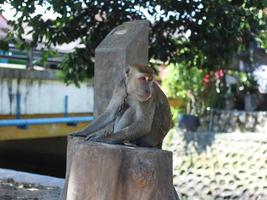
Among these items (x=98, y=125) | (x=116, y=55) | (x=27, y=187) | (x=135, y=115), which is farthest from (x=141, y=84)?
(x=27, y=187)

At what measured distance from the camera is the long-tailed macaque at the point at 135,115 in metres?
3.63

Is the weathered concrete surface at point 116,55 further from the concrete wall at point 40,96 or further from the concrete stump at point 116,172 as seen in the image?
the concrete wall at point 40,96

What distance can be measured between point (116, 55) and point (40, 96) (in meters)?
5.51

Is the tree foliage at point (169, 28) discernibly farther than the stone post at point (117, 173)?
Yes

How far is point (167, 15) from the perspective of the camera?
6680 mm

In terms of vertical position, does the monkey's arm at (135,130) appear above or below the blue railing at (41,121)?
above

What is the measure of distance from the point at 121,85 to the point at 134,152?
0.53m

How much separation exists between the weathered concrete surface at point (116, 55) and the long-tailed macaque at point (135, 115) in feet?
4.34

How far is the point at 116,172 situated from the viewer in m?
3.42

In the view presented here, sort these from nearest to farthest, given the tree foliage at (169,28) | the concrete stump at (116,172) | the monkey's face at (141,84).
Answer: the concrete stump at (116,172) → the monkey's face at (141,84) → the tree foliage at (169,28)

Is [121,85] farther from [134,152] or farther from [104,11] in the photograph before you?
[104,11]

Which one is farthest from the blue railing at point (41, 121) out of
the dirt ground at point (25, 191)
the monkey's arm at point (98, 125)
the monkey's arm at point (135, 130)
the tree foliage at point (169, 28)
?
the monkey's arm at point (135, 130)

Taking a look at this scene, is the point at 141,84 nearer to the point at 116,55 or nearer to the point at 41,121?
the point at 116,55

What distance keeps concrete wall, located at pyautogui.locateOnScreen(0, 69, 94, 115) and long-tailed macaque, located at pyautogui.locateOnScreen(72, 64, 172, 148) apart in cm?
615
